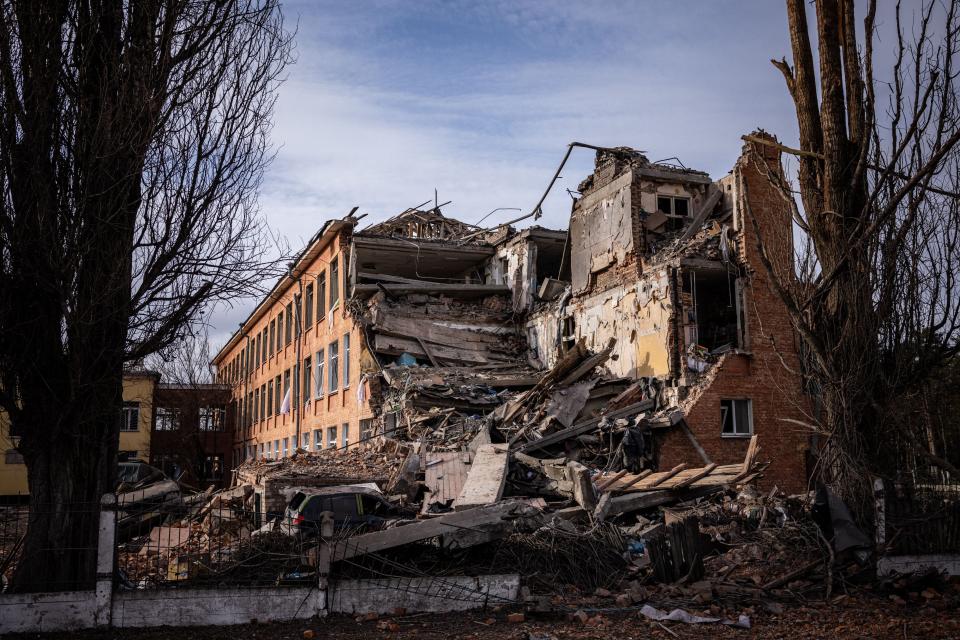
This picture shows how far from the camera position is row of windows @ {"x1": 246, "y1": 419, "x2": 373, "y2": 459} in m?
24.7

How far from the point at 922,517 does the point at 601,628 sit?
417cm

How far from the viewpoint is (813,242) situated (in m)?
10.0

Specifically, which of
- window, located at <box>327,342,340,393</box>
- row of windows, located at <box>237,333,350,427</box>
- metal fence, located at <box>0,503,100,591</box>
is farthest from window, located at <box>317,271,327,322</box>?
metal fence, located at <box>0,503,100,591</box>

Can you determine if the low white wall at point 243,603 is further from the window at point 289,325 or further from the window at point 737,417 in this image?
the window at point 289,325

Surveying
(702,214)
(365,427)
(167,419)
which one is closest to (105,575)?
(365,427)

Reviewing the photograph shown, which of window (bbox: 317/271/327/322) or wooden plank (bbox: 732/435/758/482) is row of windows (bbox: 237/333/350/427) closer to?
window (bbox: 317/271/327/322)

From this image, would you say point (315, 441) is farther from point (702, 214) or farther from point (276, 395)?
point (702, 214)

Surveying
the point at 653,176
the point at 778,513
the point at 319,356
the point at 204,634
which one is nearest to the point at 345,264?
the point at 319,356

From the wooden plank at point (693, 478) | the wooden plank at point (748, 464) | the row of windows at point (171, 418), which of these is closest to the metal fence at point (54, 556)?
the wooden plank at point (693, 478)

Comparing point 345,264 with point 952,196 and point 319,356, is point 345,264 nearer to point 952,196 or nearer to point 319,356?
point 319,356

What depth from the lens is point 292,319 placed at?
119 ft

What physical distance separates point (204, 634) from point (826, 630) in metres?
5.87

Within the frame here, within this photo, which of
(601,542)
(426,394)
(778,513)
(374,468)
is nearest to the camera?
(601,542)

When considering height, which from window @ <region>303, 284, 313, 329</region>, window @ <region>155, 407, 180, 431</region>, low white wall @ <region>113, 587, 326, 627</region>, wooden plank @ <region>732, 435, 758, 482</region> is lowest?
low white wall @ <region>113, 587, 326, 627</region>
